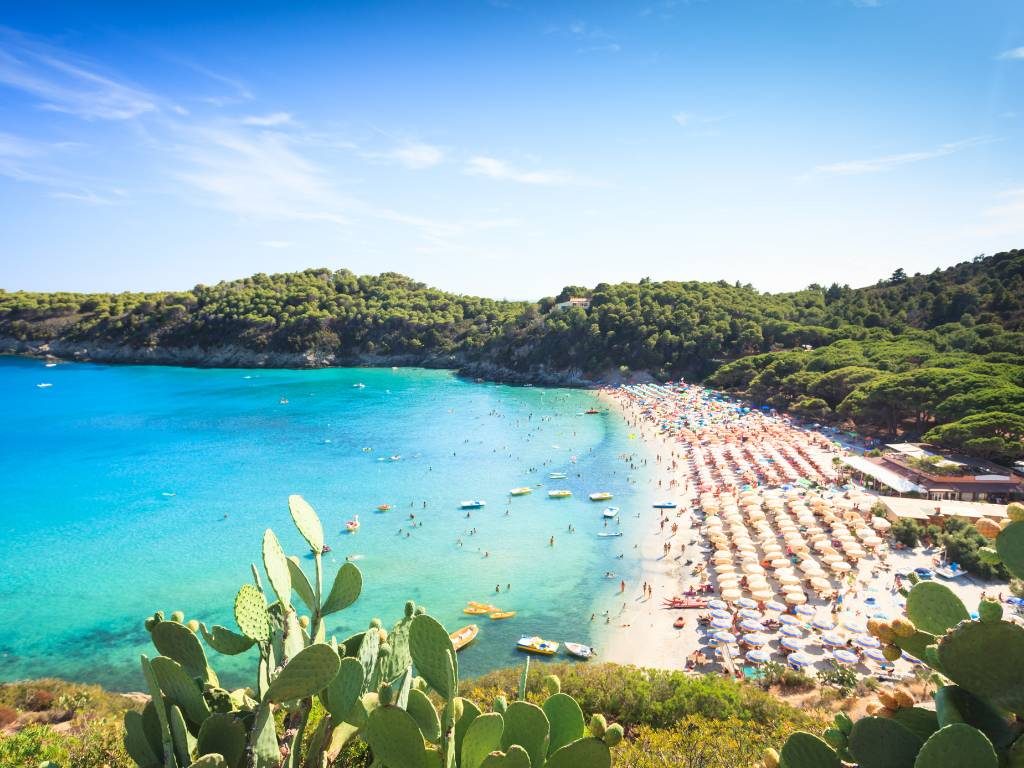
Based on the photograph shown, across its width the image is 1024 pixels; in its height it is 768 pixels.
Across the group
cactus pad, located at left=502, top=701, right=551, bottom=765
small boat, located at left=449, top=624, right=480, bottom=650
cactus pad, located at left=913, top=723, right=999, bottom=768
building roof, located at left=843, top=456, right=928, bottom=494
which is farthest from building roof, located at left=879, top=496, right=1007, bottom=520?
cactus pad, located at left=913, top=723, right=999, bottom=768

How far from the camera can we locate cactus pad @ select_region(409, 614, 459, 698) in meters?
3.40

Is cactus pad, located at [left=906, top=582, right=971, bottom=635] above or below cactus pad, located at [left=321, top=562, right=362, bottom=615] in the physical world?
above

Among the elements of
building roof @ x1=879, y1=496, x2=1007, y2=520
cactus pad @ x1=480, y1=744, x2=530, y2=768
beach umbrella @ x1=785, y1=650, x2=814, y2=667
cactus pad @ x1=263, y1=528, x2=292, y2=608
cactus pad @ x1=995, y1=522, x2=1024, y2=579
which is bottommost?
beach umbrella @ x1=785, y1=650, x2=814, y2=667

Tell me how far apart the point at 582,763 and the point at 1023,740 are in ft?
6.81

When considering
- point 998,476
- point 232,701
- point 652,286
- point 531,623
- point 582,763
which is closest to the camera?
point 582,763

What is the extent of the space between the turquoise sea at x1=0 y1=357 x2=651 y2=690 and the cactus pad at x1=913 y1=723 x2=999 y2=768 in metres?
15.0

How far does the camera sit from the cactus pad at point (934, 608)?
281cm

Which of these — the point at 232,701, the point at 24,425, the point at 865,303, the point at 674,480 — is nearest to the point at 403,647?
the point at 232,701

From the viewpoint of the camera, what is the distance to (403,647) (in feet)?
13.4

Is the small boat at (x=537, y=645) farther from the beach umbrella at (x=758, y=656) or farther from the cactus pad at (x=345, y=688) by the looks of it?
the cactus pad at (x=345, y=688)

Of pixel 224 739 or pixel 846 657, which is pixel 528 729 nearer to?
pixel 224 739

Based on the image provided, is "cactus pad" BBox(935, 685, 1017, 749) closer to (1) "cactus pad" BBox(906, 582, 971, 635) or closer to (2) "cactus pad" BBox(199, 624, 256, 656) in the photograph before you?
(1) "cactus pad" BBox(906, 582, 971, 635)

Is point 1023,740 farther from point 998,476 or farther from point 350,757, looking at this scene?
point 998,476

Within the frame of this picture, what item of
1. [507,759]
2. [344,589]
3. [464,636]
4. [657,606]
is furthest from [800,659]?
[507,759]
